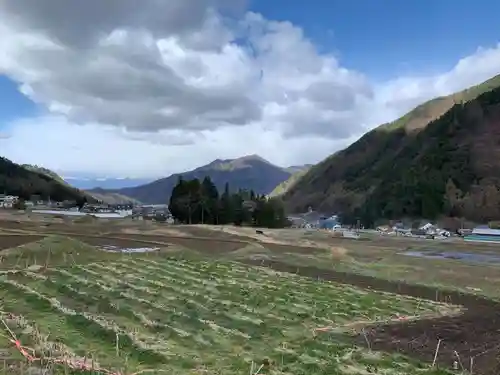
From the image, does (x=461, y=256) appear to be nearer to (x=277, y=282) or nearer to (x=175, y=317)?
(x=277, y=282)

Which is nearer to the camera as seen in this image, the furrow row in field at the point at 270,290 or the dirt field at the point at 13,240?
the furrow row in field at the point at 270,290

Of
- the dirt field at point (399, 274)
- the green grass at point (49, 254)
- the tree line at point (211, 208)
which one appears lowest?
the dirt field at point (399, 274)

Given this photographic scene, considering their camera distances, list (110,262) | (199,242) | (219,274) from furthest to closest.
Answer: (199,242) → (110,262) → (219,274)

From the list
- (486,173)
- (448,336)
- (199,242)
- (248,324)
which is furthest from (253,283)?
(486,173)

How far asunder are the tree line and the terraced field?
161 feet

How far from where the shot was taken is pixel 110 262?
26.6 metres

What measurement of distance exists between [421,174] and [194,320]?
352ft

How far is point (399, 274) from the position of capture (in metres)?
30.0

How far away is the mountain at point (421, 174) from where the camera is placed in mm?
97938

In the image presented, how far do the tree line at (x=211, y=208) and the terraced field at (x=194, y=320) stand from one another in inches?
1933

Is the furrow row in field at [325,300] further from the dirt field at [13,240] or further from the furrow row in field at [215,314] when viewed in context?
the dirt field at [13,240]

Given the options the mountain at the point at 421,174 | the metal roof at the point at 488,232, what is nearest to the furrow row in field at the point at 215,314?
the metal roof at the point at 488,232

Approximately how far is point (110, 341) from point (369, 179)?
148 meters

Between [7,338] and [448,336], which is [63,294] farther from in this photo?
[448,336]
